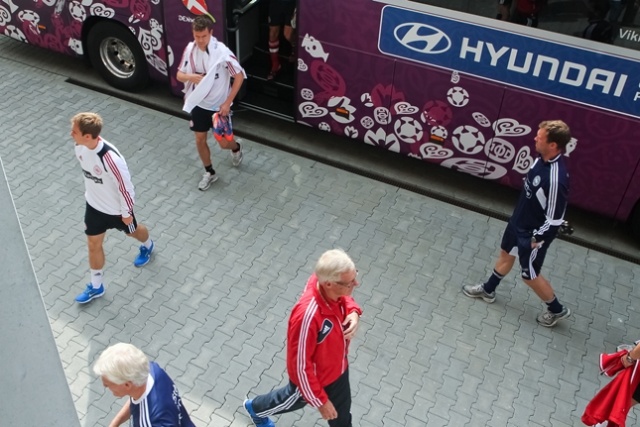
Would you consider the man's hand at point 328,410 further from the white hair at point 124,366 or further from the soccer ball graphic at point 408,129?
the soccer ball graphic at point 408,129

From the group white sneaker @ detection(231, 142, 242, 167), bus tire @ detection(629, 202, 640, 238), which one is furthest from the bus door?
bus tire @ detection(629, 202, 640, 238)

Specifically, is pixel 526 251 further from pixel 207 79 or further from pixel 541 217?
pixel 207 79

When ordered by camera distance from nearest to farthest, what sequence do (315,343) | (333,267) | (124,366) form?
(124,366)
(333,267)
(315,343)

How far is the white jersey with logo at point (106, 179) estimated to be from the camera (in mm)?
5602

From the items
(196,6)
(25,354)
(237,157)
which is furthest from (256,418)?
(196,6)

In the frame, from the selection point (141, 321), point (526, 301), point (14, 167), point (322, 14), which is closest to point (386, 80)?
point (322, 14)

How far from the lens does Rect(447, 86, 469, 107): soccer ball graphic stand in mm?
7504

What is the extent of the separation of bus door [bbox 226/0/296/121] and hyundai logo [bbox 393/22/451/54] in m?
1.81

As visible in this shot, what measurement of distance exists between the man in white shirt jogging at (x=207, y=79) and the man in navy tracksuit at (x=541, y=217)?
3111 mm

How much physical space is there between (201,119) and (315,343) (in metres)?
3.93

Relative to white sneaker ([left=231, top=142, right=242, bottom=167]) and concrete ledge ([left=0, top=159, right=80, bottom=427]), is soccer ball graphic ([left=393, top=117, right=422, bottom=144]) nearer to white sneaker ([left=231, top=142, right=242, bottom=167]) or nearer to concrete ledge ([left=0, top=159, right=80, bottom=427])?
white sneaker ([left=231, top=142, right=242, bottom=167])

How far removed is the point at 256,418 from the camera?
5.23 m

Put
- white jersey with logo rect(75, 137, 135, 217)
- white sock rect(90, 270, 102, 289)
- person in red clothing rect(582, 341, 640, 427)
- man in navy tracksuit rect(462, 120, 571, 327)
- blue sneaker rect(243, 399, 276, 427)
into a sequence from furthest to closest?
white sock rect(90, 270, 102, 289), white jersey with logo rect(75, 137, 135, 217), man in navy tracksuit rect(462, 120, 571, 327), blue sneaker rect(243, 399, 276, 427), person in red clothing rect(582, 341, 640, 427)

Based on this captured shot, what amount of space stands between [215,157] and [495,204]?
3.31 meters
